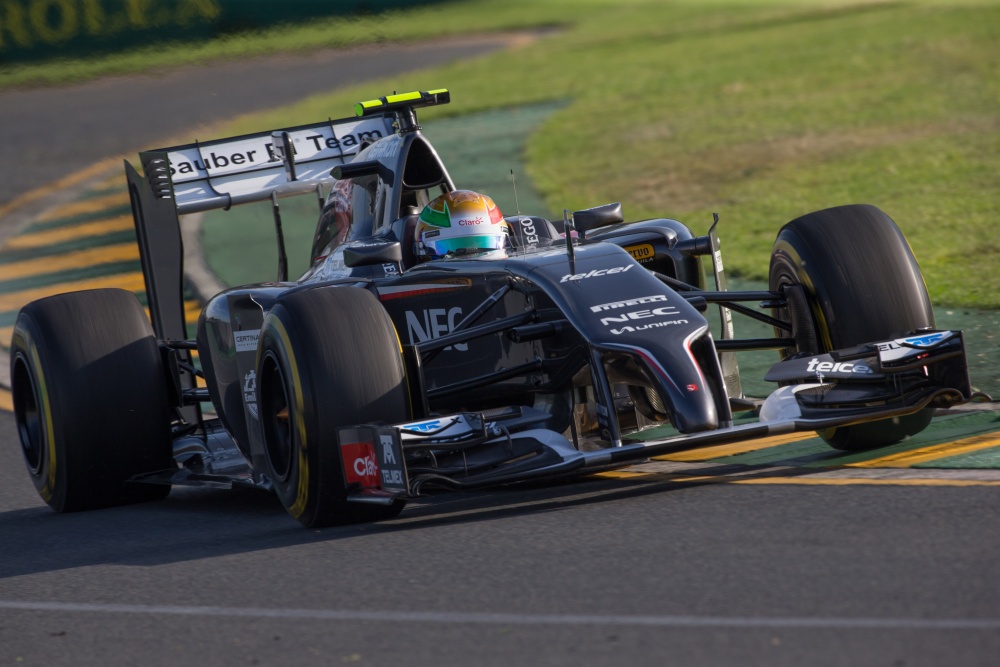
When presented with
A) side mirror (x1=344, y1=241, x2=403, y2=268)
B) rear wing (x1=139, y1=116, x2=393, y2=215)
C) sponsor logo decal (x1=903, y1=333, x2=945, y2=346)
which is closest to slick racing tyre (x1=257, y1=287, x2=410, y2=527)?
side mirror (x1=344, y1=241, x2=403, y2=268)

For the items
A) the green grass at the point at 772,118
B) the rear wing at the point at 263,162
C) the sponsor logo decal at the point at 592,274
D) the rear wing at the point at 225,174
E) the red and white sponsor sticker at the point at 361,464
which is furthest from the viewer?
the green grass at the point at 772,118


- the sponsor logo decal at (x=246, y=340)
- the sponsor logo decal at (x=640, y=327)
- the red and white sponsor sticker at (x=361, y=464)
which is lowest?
the red and white sponsor sticker at (x=361, y=464)

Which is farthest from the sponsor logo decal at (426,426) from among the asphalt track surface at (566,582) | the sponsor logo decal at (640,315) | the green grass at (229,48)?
the green grass at (229,48)

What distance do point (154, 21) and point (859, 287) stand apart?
1644cm

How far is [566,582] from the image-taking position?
5.09 metres

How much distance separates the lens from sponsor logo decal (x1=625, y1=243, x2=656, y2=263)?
26.2 ft

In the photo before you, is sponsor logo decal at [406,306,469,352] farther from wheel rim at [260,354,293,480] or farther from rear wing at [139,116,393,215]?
rear wing at [139,116,393,215]

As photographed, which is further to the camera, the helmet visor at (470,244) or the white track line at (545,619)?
the helmet visor at (470,244)

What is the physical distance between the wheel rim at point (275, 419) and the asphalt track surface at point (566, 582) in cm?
28

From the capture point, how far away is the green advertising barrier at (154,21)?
2116 centimetres

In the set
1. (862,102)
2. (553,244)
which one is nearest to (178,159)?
(553,244)

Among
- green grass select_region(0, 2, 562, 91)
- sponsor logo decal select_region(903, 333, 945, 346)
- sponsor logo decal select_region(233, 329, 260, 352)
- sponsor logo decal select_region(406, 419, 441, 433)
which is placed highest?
green grass select_region(0, 2, 562, 91)

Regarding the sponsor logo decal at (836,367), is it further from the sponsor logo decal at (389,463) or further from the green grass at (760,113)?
the green grass at (760,113)

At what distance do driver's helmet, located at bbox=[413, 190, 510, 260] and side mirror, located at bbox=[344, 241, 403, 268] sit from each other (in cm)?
29
